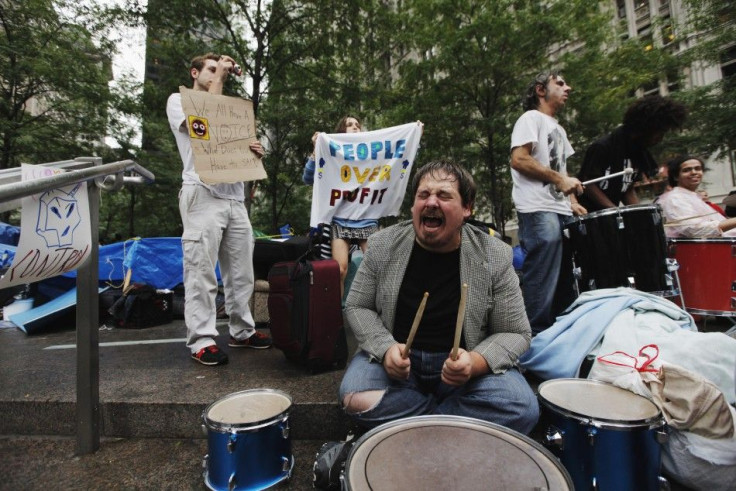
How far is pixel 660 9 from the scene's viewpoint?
17.1 m

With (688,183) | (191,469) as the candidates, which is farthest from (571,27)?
(191,469)

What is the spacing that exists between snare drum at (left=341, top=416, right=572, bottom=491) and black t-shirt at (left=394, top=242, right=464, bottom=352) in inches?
31.6

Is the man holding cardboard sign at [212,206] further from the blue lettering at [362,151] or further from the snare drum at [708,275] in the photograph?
the snare drum at [708,275]

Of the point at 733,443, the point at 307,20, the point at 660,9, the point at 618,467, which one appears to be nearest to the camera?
the point at 618,467

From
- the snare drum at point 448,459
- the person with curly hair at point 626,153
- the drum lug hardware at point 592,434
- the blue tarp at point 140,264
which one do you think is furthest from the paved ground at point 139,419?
the person with curly hair at point 626,153

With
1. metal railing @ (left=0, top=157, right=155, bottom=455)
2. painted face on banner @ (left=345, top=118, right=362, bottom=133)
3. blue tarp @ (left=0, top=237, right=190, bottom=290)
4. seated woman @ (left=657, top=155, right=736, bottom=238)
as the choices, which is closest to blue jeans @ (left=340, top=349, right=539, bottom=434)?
metal railing @ (left=0, top=157, right=155, bottom=455)

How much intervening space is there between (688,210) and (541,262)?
2110 millimetres

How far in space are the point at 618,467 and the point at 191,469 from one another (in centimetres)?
186

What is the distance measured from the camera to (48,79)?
885cm

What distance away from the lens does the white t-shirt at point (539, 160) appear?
310cm

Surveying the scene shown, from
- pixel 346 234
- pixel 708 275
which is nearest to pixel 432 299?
pixel 346 234

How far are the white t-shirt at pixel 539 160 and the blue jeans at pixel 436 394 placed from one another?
1.71 metres

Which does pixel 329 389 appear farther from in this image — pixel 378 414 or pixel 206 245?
pixel 206 245

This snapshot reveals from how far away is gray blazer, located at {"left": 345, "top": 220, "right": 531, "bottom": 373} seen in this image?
1.87m
